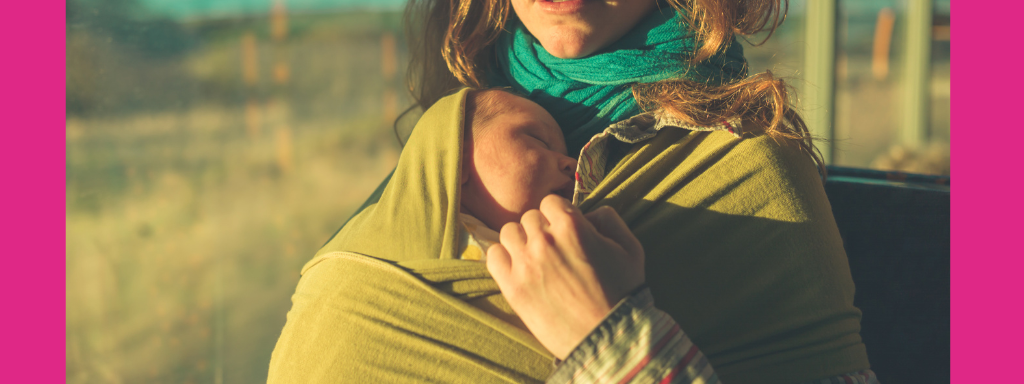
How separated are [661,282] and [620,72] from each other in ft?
1.29

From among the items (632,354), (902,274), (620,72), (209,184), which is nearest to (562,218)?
(632,354)

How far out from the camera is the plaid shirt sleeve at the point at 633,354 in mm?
715

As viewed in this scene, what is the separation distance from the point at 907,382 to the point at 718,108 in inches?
29.8

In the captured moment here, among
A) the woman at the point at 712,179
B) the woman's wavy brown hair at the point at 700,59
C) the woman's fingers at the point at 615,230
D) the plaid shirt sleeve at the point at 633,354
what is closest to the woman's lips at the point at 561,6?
the woman at the point at 712,179

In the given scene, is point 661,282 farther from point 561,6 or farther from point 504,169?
point 561,6

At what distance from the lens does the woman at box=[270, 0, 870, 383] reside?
0.88 metres

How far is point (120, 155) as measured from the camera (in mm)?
3201

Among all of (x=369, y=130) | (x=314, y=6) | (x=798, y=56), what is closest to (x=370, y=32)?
(x=314, y=6)

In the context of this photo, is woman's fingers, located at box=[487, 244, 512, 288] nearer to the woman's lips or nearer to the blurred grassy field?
the woman's lips

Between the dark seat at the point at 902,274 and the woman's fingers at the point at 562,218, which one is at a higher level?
the woman's fingers at the point at 562,218

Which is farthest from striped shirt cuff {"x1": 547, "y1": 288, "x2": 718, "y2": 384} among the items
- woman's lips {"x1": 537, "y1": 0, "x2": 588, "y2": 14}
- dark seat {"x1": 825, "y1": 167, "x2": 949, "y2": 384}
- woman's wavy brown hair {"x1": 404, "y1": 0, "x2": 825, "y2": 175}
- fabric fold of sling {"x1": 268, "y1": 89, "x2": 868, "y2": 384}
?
dark seat {"x1": 825, "y1": 167, "x2": 949, "y2": 384}

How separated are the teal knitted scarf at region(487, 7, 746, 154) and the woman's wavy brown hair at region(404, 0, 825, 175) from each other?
0.7 inches

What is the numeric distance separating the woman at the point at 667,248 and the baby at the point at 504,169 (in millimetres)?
43

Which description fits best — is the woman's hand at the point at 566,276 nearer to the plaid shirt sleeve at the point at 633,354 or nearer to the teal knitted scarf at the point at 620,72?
the plaid shirt sleeve at the point at 633,354
